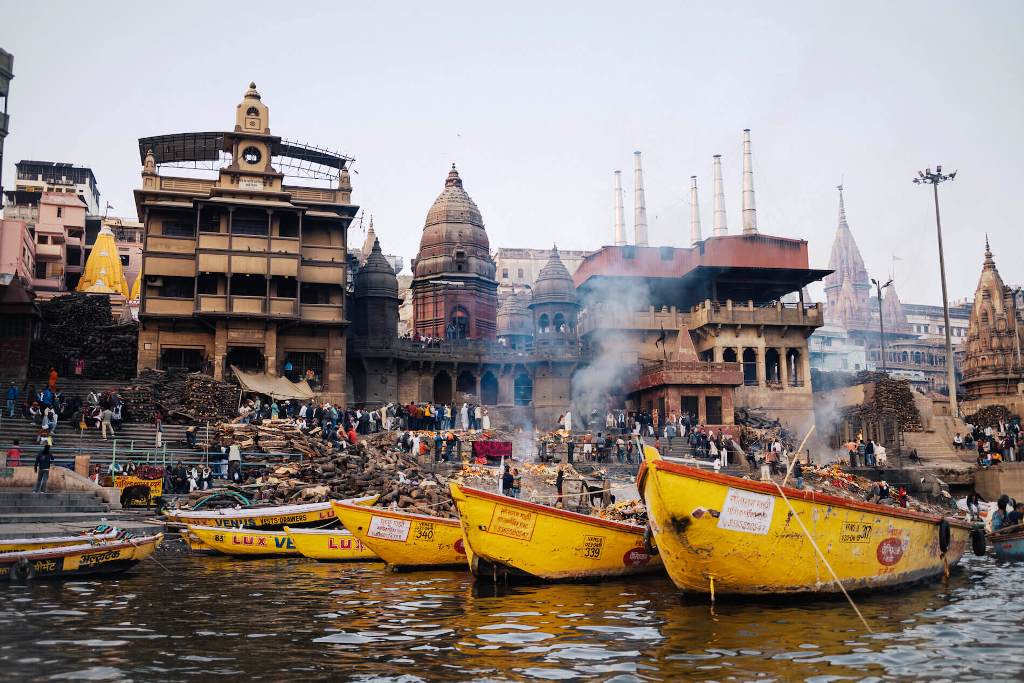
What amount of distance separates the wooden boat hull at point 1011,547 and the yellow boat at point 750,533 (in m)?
8.29

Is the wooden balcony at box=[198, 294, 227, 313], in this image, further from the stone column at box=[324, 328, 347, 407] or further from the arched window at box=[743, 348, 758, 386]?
the arched window at box=[743, 348, 758, 386]

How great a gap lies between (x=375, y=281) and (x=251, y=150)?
36.7ft

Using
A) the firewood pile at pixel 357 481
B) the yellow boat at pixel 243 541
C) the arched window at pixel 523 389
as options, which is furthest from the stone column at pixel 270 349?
the yellow boat at pixel 243 541

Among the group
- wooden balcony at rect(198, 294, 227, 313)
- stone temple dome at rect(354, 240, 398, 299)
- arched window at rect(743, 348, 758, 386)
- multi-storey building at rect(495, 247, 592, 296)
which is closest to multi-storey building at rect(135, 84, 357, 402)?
wooden balcony at rect(198, 294, 227, 313)

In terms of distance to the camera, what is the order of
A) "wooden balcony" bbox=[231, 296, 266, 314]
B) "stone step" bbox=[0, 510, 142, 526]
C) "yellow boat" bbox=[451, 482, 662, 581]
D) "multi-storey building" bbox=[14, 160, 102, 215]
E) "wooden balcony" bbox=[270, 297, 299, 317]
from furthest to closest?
"multi-storey building" bbox=[14, 160, 102, 215] < "wooden balcony" bbox=[270, 297, 299, 317] < "wooden balcony" bbox=[231, 296, 266, 314] < "stone step" bbox=[0, 510, 142, 526] < "yellow boat" bbox=[451, 482, 662, 581]

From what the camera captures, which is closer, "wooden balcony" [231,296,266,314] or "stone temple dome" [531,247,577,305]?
"wooden balcony" [231,296,266,314]

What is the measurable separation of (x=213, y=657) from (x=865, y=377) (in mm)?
52095

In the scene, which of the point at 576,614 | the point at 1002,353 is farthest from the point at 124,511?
the point at 1002,353

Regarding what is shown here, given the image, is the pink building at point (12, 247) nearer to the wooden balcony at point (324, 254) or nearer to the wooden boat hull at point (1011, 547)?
the wooden balcony at point (324, 254)

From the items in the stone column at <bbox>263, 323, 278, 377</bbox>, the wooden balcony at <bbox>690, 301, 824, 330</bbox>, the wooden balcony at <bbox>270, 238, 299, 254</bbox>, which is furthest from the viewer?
the wooden balcony at <bbox>690, 301, 824, 330</bbox>

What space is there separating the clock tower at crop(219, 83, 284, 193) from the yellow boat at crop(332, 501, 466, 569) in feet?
95.1

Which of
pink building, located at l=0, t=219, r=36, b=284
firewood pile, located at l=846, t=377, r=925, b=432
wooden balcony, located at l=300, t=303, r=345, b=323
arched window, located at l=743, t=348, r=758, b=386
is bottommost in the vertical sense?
firewood pile, located at l=846, t=377, r=925, b=432

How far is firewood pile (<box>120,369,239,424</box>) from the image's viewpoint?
109 ft

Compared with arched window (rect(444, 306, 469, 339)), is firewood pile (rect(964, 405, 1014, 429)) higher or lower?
lower
